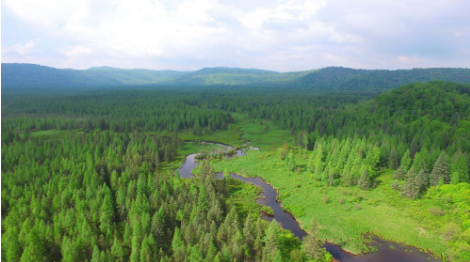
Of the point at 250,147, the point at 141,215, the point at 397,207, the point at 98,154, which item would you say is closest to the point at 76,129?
the point at 98,154

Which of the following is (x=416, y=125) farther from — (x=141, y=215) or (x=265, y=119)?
(x=141, y=215)

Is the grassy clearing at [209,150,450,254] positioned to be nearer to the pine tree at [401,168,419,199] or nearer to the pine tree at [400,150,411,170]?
the pine tree at [401,168,419,199]

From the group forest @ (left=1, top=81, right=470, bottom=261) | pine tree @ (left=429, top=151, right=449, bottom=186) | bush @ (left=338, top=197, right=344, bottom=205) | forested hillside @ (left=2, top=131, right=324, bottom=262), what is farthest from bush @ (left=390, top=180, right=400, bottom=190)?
forested hillside @ (left=2, top=131, right=324, bottom=262)

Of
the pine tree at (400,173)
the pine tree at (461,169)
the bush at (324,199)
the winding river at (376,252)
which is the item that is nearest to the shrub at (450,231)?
the winding river at (376,252)

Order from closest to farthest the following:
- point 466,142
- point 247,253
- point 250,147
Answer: point 247,253 → point 466,142 → point 250,147

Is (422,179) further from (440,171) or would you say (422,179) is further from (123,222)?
(123,222)

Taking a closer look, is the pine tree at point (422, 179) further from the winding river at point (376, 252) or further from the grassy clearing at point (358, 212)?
the winding river at point (376, 252)
